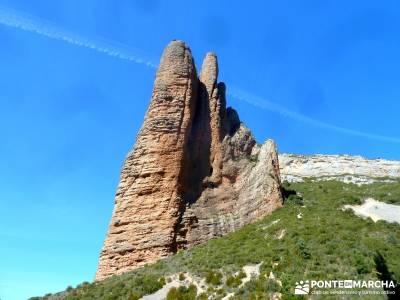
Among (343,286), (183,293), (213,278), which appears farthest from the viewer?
(213,278)

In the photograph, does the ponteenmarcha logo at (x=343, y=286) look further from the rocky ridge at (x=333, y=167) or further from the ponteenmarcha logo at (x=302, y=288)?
the rocky ridge at (x=333, y=167)

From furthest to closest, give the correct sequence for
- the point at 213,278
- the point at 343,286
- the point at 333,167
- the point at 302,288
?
the point at 333,167, the point at 213,278, the point at 302,288, the point at 343,286

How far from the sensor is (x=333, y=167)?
65.8m

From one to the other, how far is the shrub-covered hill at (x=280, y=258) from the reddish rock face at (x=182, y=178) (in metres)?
1.87

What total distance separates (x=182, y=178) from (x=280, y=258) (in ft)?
38.5

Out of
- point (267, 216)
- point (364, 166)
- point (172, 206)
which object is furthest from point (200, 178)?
point (364, 166)

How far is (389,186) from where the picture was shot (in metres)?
48.2

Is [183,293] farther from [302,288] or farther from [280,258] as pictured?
[302,288]

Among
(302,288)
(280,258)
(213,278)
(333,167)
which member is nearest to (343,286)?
(302,288)

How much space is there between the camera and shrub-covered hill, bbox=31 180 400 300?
72.4 ft

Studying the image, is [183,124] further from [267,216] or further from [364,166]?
[364,166]

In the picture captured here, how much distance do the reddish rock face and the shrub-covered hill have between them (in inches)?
73.8

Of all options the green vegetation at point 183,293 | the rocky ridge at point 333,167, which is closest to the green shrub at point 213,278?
the green vegetation at point 183,293

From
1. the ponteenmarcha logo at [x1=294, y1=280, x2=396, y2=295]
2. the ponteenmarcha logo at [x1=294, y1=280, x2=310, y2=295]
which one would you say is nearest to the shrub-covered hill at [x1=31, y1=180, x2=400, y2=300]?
the ponteenmarcha logo at [x1=294, y1=280, x2=310, y2=295]
